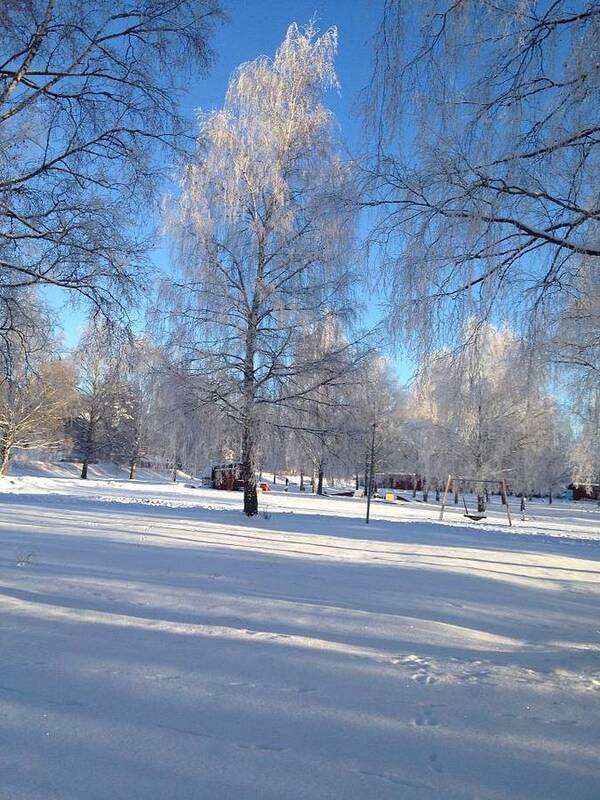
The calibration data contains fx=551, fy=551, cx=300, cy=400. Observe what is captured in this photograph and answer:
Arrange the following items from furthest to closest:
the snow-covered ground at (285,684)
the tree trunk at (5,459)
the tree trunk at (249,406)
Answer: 1. the tree trunk at (5,459)
2. the tree trunk at (249,406)
3. the snow-covered ground at (285,684)

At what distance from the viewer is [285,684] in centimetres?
305

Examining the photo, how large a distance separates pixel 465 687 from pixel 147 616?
2.35 meters

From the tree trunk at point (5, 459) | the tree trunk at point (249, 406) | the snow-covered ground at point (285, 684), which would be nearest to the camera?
the snow-covered ground at point (285, 684)

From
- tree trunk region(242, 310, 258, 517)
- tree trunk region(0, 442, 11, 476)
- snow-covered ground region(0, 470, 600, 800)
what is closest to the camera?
snow-covered ground region(0, 470, 600, 800)

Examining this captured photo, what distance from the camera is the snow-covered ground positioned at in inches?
85.9

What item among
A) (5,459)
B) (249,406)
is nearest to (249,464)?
(249,406)

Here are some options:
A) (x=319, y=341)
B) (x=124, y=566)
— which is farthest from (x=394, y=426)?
(x=124, y=566)

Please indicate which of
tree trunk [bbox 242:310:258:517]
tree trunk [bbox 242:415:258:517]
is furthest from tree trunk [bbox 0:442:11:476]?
tree trunk [bbox 242:310:258:517]

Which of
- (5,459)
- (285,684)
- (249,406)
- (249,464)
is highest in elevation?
(249,406)

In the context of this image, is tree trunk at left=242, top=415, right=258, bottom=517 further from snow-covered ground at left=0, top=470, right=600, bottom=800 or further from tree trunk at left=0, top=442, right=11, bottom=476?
tree trunk at left=0, top=442, right=11, bottom=476

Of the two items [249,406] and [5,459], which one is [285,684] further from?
[5,459]

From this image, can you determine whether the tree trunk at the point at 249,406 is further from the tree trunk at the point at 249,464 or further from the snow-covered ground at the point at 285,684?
the snow-covered ground at the point at 285,684

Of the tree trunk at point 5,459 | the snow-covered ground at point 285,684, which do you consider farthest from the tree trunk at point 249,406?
the tree trunk at point 5,459

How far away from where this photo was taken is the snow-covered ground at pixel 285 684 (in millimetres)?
2182
